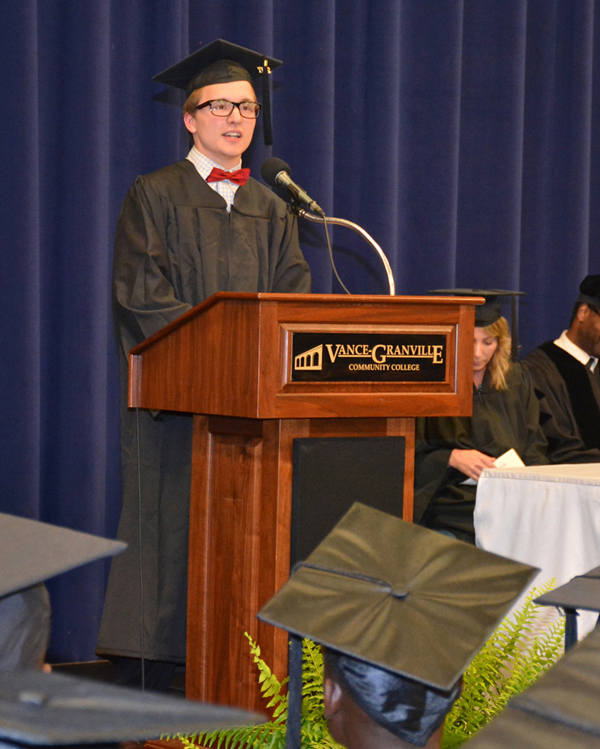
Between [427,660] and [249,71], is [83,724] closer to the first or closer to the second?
[427,660]

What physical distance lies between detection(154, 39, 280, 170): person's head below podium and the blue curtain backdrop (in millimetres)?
697

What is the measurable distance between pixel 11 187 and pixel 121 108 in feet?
2.05

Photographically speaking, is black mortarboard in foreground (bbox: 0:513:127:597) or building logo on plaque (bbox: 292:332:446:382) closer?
black mortarboard in foreground (bbox: 0:513:127:597)

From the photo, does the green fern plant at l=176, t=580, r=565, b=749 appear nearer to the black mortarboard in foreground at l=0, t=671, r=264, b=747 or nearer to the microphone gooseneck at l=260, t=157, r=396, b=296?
the black mortarboard in foreground at l=0, t=671, r=264, b=747

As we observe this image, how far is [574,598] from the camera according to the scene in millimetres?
1459

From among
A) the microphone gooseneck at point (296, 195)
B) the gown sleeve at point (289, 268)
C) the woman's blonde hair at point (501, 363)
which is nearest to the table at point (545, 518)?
the microphone gooseneck at point (296, 195)

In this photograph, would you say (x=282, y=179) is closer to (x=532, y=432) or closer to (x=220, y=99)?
(x=220, y=99)

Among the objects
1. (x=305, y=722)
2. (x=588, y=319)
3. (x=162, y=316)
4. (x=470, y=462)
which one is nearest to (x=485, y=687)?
(x=305, y=722)

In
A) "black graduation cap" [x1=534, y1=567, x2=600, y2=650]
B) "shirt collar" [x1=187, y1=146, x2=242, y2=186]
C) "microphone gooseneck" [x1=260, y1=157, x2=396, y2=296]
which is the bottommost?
"black graduation cap" [x1=534, y1=567, x2=600, y2=650]

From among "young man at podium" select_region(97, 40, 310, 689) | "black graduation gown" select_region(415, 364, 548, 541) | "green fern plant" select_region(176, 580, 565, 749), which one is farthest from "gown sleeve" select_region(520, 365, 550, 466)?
"green fern plant" select_region(176, 580, 565, 749)

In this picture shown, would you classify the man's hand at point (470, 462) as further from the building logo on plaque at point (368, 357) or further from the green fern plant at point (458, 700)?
the green fern plant at point (458, 700)

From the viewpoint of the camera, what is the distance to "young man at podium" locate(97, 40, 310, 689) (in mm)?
3041

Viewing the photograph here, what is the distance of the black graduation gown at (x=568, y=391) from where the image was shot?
15.5ft

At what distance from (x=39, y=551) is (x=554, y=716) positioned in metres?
0.82
